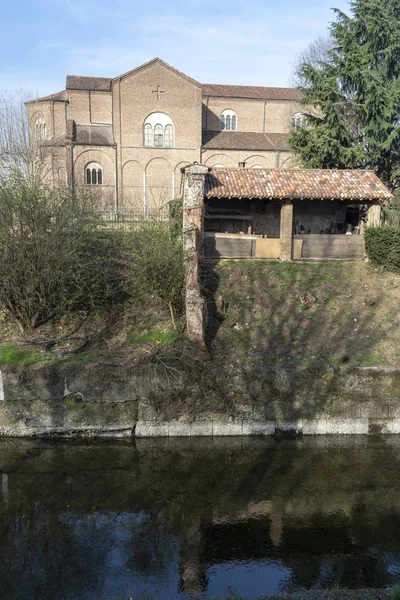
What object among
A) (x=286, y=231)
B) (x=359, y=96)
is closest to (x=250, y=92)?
(x=359, y=96)

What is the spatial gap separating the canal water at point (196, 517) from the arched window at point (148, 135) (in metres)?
29.8

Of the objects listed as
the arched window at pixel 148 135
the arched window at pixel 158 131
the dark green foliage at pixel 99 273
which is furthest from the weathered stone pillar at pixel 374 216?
the arched window at pixel 148 135

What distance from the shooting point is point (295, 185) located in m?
17.7

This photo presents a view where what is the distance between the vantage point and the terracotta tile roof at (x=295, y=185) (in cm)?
1720

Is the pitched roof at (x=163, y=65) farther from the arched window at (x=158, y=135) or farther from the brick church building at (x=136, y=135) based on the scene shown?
the arched window at (x=158, y=135)

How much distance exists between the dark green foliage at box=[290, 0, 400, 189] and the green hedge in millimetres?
5608

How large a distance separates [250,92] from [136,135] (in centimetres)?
1189

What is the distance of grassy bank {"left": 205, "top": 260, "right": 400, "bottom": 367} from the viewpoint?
40.2 feet

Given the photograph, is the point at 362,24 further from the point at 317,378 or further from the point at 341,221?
the point at 317,378

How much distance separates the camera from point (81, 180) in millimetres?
34719

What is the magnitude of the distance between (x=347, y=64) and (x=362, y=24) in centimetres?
199

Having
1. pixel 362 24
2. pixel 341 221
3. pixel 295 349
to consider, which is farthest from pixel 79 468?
pixel 362 24

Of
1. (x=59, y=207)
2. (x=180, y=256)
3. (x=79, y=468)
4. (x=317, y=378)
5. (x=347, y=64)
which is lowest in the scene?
(x=79, y=468)

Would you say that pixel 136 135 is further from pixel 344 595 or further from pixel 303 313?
pixel 344 595
